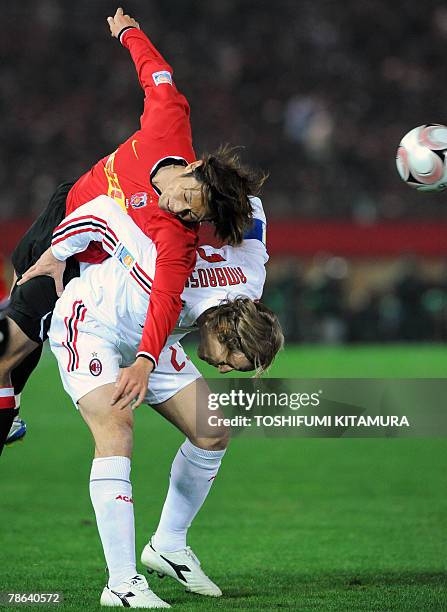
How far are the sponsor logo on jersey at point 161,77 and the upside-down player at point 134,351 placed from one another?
3.19 feet

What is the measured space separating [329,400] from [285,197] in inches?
618

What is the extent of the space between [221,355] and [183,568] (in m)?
1.04

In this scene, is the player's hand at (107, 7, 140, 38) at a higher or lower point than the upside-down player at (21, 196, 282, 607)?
higher

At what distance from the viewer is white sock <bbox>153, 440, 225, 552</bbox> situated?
497 cm

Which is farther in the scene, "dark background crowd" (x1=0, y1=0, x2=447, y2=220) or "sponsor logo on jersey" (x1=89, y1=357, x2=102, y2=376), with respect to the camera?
"dark background crowd" (x1=0, y1=0, x2=447, y2=220)

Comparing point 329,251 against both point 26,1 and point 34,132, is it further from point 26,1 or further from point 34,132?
point 26,1

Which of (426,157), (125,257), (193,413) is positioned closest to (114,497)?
(193,413)

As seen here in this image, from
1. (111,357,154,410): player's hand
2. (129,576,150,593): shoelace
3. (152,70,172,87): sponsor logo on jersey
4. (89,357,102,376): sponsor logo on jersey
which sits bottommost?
(129,576,150,593): shoelace

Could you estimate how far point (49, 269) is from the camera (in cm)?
495

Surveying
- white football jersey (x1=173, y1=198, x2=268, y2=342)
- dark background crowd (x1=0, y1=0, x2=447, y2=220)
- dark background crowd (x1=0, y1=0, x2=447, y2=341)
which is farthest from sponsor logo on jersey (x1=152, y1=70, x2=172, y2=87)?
dark background crowd (x1=0, y1=0, x2=447, y2=220)

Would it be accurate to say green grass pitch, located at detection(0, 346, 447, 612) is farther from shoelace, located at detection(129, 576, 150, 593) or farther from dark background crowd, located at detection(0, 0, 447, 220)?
dark background crowd, located at detection(0, 0, 447, 220)

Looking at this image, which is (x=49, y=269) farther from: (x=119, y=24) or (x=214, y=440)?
(x=119, y=24)

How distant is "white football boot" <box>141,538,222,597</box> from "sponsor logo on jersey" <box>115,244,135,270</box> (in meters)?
1.28

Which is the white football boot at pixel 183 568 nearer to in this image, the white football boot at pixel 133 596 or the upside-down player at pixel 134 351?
the upside-down player at pixel 134 351
